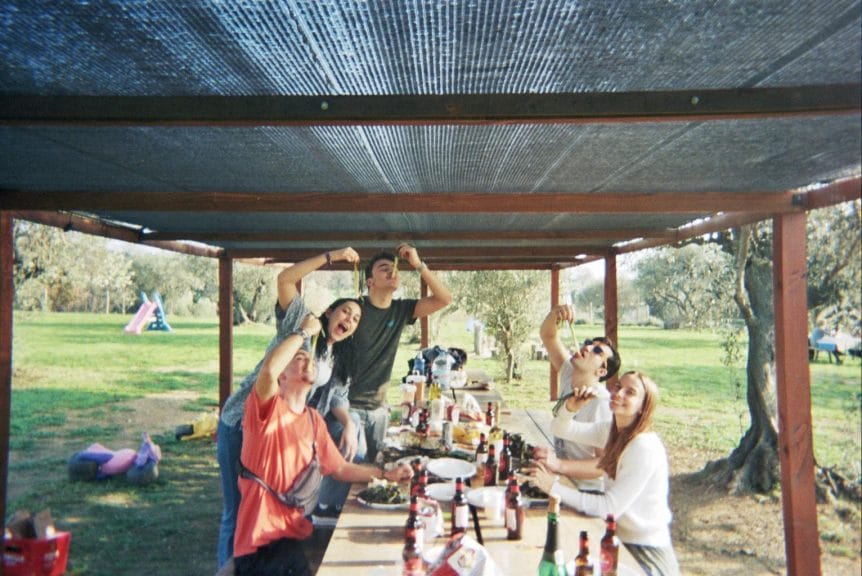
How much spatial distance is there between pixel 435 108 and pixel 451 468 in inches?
95.0

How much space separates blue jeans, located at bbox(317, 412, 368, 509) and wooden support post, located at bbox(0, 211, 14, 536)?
2.02 meters

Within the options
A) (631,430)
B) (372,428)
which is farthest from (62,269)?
(631,430)

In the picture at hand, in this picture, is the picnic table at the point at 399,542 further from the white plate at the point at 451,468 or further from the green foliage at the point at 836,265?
the green foliage at the point at 836,265

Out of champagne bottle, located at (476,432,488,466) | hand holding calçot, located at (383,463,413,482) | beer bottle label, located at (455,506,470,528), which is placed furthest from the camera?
champagne bottle, located at (476,432,488,466)

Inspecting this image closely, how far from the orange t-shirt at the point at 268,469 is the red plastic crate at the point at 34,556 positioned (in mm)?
2555

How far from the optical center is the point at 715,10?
1.46 meters

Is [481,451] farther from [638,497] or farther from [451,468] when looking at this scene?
[638,497]

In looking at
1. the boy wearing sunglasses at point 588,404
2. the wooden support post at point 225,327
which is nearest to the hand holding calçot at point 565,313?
the boy wearing sunglasses at point 588,404

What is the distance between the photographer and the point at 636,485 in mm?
2863

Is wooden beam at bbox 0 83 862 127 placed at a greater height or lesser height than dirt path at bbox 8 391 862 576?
greater

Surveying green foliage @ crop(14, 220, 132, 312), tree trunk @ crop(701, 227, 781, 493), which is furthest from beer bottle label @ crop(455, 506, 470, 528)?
green foliage @ crop(14, 220, 132, 312)

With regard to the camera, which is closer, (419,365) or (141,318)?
(419,365)

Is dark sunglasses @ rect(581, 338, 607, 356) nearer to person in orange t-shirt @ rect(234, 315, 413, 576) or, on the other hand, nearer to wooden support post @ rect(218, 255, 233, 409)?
person in orange t-shirt @ rect(234, 315, 413, 576)

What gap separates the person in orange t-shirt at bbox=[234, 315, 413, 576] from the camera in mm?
2828
